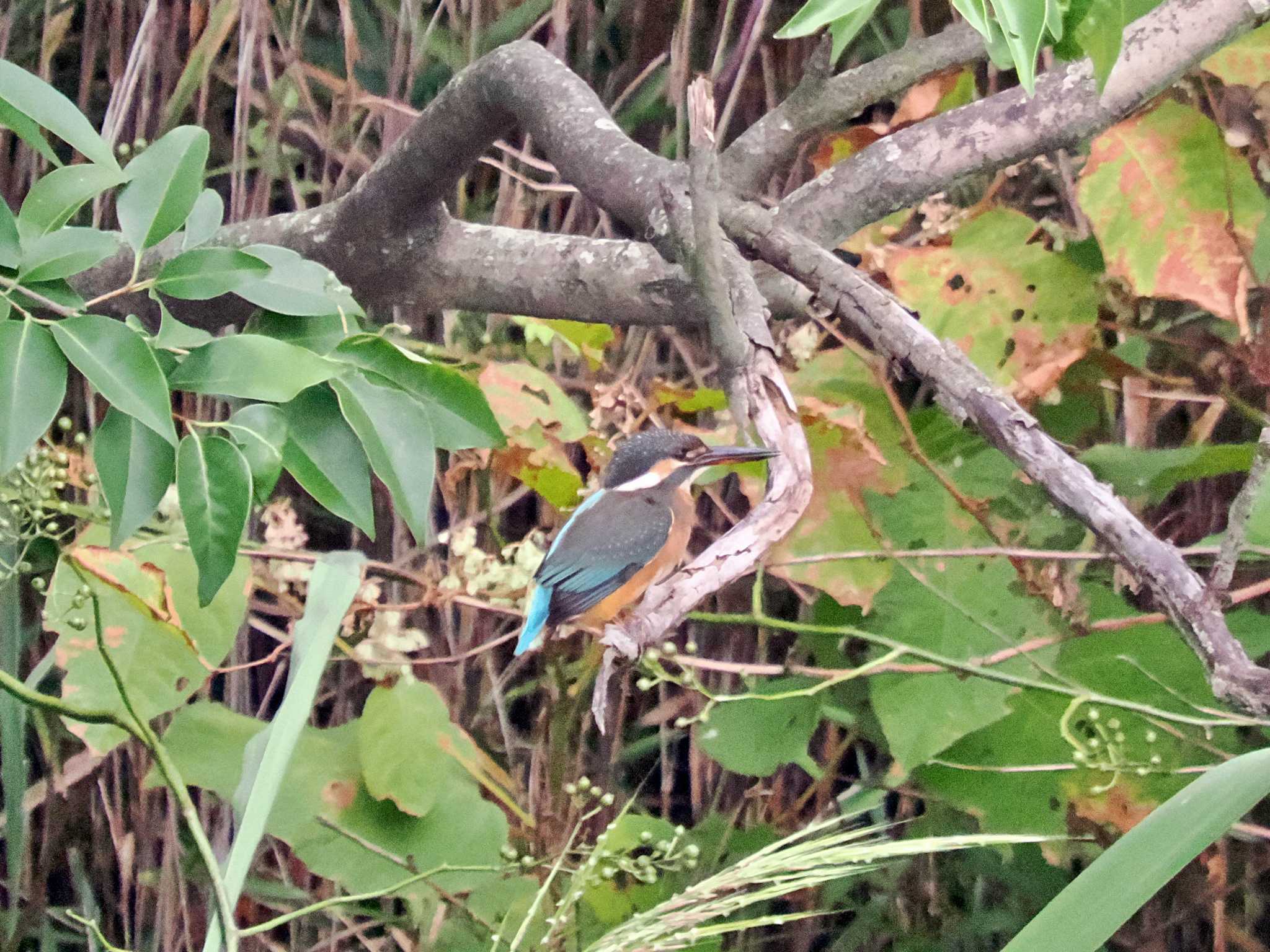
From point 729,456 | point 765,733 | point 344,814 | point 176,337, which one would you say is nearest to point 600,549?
point 729,456

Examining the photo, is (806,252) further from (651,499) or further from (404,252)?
(404,252)

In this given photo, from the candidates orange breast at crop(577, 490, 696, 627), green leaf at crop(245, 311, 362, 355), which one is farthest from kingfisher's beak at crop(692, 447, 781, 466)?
green leaf at crop(245, 311, 362, 355)

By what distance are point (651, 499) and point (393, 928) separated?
72 centimetres

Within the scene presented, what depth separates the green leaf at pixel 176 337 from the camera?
0.68 meters

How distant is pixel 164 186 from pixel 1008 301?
2.65 ft

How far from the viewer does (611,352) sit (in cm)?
167

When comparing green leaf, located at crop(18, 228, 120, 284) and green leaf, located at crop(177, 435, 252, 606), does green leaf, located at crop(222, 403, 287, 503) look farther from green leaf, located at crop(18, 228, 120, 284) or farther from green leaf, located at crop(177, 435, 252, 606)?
green leaf, located at crop(18, 228, 120, 284)

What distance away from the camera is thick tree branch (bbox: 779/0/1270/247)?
111 centimetres

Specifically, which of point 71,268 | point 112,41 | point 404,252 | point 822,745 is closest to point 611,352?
point 404,252

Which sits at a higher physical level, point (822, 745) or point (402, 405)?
point (402, 405)

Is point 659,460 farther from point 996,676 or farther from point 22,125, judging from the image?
point 22,125

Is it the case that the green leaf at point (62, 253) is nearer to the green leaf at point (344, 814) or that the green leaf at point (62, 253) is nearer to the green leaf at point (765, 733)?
the green leaf at point (344, 814)

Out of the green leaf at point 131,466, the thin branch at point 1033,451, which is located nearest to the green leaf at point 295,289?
the green leaf at point 131,466

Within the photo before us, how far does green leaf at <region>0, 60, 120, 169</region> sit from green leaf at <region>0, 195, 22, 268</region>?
0.05 meters
